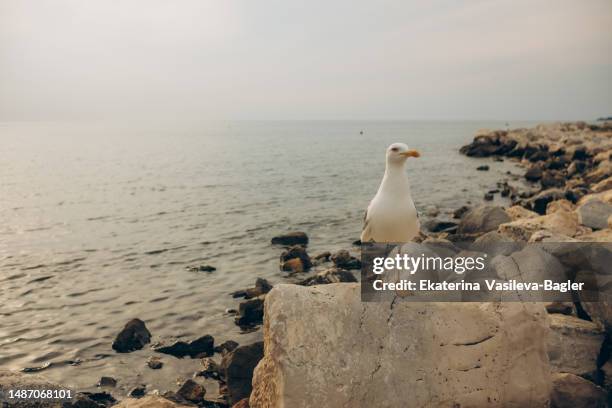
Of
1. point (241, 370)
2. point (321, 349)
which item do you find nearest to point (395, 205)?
point (321, 349)

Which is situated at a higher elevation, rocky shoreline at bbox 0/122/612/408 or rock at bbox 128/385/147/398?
rocky shoreline at bbox 0/122/612/408

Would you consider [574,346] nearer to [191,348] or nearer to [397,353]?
[397,353]

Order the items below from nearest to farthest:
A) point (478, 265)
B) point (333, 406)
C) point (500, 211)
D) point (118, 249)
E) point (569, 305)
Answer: point (333, 406) → point (569, 305) → point (478, 265) → point (500, 211) → point (118, 249)

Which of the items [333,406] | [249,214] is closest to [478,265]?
[333,406]

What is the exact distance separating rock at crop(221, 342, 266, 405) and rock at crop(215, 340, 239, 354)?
51.7 inches

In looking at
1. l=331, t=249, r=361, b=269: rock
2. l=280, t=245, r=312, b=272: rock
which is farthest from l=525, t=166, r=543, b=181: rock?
l=280, t=245, r=312, b=272: rock

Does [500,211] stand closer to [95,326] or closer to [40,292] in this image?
[95,326]

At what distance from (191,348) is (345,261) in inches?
202

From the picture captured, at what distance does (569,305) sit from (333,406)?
368 cm

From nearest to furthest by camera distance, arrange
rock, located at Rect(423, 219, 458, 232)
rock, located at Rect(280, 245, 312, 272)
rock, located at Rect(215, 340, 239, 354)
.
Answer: rock, located at Rect(215, 340, 239, 354) → rock, located at Rect(280, 245, 312, 272) → rock, located at Rect(423, 219, 458, 232)

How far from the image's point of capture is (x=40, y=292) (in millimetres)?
10406

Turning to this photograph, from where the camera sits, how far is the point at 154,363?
6.94 m

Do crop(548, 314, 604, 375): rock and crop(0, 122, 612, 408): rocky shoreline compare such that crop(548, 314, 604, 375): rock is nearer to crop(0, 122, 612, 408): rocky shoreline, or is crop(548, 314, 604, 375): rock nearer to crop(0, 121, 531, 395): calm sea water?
crop(0, 122, 612, 408): rocky shoreline

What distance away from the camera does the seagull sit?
5.91 meters
